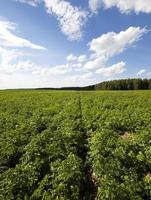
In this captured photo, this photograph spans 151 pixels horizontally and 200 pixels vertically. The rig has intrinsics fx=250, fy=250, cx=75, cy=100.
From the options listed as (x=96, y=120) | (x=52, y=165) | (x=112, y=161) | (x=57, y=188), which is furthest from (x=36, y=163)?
(x=96, y=120)

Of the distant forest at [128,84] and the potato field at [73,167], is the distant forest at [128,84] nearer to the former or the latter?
the distant forest at [128,84]

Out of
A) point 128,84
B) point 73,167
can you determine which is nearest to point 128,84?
point 128,84

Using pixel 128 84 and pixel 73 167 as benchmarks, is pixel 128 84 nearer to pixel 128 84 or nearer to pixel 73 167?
pixel 128 84

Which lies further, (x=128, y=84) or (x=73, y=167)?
(x=128, y=84)

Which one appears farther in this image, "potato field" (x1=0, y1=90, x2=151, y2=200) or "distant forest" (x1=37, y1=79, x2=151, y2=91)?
"distant forest" (x1=37, y1=79, x2=151, y2=91)

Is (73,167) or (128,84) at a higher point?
(73,167)

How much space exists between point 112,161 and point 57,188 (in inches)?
125

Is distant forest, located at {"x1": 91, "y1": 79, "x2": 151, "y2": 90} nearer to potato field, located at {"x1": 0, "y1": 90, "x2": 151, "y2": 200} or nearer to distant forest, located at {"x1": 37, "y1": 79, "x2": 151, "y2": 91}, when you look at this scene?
distant forest, located at {"x1": 37, "y1": 79, "x2": 151, "y2": 91}

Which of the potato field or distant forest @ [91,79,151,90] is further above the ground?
the potato field

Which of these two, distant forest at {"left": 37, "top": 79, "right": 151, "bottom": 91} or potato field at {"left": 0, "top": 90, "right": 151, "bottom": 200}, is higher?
potato field at {"left": 0, "top": 90, "right": 151, "bottom": 200}

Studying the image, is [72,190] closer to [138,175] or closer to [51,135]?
[138,175]

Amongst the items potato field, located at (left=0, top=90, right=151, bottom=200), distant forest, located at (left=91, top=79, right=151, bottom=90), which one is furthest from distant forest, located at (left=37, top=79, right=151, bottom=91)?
potato field, located at (left=0, top=90, right=151, bottom=200)

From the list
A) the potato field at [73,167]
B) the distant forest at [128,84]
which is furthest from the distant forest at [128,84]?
the potato field at [73,167]

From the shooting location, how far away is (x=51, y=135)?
16891mm
